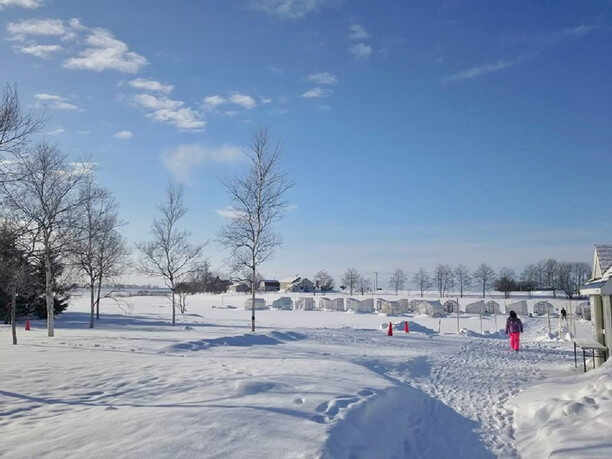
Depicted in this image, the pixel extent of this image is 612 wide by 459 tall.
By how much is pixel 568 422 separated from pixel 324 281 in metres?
142

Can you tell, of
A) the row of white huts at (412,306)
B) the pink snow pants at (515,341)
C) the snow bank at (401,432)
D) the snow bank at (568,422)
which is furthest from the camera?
the row of white huts at (412,306)

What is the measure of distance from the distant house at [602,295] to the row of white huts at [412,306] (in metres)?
37.3

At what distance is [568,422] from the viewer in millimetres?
7387

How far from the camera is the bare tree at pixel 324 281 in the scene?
471 ft

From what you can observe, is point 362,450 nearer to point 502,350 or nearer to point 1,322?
point 502,350

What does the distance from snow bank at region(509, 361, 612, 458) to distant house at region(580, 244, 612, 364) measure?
4.73 m

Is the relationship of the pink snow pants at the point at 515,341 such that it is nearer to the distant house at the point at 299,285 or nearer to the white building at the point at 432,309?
the white building at the point at 432,309

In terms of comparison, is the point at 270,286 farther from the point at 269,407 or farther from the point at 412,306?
the point at 269,407

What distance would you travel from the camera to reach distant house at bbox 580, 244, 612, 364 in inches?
552

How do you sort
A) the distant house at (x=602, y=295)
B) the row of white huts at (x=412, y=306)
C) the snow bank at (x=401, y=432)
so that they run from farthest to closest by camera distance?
1. the row of white huts at (x=412, y=306)
2. the distant house at (x=602, y=295)
3. the snow bank at (x=401, y=432)

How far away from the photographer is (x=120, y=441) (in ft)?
19.1

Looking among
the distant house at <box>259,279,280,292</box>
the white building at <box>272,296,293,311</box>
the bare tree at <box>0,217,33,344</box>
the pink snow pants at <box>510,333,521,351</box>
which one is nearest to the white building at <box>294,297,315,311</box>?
the white building at <box>272,296,293,311</box>

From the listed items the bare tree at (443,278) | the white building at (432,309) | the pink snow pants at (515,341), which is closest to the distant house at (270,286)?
the bare tree at (443,278)

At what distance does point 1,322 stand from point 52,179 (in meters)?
16.4
